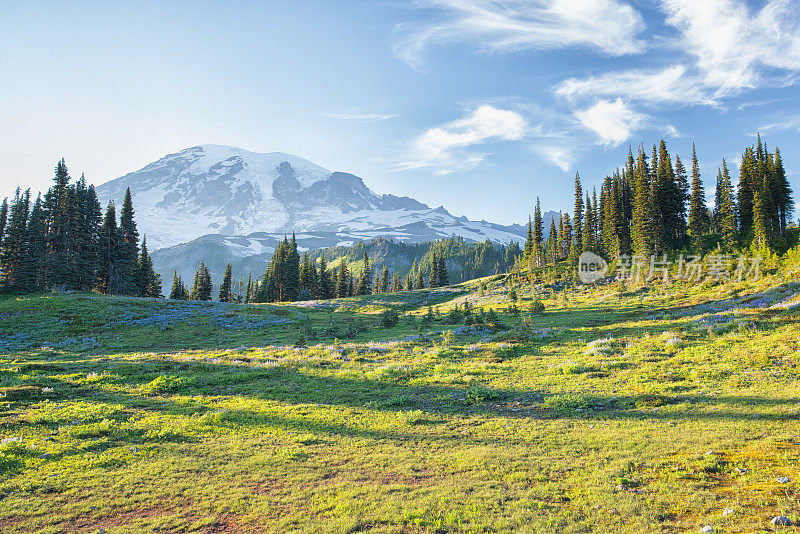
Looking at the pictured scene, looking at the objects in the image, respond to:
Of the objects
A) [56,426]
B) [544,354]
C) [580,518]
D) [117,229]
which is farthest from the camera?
[117,229]

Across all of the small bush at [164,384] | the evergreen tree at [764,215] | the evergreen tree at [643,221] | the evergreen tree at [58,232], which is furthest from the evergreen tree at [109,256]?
the evergreen tree at [764,215]

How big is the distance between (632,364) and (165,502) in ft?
66.0

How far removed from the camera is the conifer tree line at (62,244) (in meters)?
60.4

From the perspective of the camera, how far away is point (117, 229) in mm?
75812

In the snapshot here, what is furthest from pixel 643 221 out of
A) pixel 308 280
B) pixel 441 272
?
pixel 308 280

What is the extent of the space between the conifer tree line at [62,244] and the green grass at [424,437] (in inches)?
1825

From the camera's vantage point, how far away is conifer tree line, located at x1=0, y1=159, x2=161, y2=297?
60.4 metres

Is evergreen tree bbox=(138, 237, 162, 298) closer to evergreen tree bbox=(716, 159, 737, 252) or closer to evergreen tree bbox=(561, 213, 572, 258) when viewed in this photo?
evergreen tree bbox=(561, 213, 572, 258)

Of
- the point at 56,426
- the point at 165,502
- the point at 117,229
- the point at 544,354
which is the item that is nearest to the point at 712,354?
the point at 544,354

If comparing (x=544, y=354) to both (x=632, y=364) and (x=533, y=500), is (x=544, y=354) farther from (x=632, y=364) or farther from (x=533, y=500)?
(x=533, y=500)

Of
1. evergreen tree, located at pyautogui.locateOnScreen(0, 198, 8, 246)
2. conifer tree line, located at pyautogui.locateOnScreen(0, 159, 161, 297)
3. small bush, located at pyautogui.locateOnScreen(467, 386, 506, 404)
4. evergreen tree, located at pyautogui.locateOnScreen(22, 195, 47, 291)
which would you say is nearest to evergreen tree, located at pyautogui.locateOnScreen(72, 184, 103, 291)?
conifer tree line, located at pyautogui.locateOnScreen(0, 159, 161, 297)

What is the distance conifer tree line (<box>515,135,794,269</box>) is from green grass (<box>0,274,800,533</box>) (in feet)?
161

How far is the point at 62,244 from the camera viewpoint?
6438cm

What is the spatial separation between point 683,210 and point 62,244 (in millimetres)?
119215
